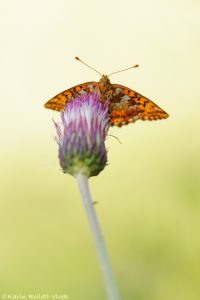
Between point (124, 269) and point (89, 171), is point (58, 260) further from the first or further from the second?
point (89, 171)

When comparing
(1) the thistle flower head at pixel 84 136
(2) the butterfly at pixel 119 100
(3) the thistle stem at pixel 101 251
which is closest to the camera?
(3) the thistle stem at pixel 101 251

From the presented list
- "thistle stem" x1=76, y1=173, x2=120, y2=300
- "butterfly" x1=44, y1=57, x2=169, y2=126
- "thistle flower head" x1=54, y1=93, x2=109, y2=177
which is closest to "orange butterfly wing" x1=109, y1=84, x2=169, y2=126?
"butterfly" x1=44, y1=57, x2=169, y2=126

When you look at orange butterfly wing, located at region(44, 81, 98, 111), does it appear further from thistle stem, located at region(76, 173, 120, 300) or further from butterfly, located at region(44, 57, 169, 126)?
thistle stem, located at region(76, 173, 120, 300)

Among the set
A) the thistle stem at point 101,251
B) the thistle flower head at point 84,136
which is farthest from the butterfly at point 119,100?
the thistle stem at point 101,251

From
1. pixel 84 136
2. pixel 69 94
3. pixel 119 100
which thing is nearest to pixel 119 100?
pixel 119 100

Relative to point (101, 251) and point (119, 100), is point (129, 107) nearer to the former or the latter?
point (119, 100)

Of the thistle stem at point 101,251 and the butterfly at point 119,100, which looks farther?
the butterfly at point 119,100

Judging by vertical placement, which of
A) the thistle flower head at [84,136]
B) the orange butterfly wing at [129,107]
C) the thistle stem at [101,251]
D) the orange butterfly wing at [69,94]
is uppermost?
the orange butterfly wing at [69,94]

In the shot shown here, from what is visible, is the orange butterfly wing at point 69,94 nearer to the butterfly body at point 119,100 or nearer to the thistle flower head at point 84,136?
the butterfly body at point 119,100

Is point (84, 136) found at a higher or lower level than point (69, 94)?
lower
